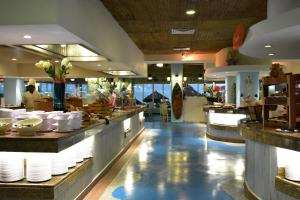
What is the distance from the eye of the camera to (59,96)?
477 centimetres

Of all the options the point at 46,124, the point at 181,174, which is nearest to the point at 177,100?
the point at 181,174

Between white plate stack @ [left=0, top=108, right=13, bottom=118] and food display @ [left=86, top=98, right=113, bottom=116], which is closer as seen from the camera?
white plate stack @ [left=0, top=108, right=13, bottom=118]

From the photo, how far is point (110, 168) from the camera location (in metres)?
6.56

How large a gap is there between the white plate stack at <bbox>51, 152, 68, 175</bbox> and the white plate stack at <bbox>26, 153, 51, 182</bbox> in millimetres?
184

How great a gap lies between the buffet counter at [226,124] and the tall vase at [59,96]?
6.67 m

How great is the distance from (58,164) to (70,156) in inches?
15.2

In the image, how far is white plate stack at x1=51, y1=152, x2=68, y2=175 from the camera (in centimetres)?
366

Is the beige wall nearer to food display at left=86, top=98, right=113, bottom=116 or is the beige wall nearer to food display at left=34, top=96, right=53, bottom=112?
food display at left=86, top=98, right=113, bottom=116

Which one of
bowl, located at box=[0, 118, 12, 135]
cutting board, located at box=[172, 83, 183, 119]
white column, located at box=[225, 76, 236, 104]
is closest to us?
bowl, located at box=[0, 118, 12, 135]

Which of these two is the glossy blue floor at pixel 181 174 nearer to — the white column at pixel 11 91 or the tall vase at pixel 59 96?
the tall vase at pixel 59 96

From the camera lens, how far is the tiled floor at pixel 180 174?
196 inches

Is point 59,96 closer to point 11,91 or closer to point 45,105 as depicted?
point 45,105

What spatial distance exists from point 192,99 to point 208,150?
30.8 feet

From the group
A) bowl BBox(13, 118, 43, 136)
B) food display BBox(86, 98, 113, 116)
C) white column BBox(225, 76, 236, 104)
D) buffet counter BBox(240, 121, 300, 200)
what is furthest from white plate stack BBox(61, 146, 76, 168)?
white column BBox(225, 76, 236, 104)
